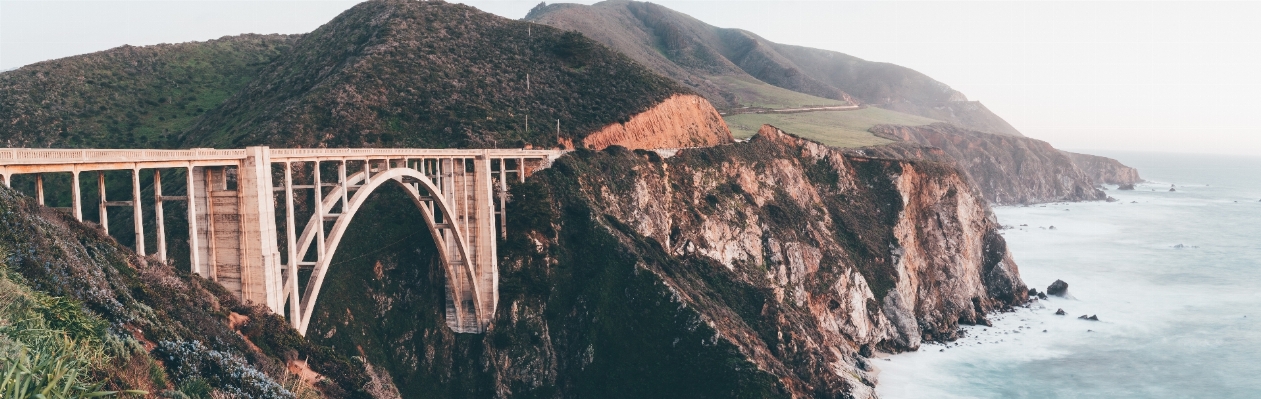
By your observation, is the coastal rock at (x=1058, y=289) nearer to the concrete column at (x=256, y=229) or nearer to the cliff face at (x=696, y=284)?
the cliff face at (x=696, y=284)

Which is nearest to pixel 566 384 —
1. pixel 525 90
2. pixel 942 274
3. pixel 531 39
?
pixel 525 90

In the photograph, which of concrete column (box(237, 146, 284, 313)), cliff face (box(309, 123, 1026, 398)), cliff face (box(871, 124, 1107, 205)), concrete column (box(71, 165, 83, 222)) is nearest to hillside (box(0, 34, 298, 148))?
cliff face (box(309, 123, 1026, 398))

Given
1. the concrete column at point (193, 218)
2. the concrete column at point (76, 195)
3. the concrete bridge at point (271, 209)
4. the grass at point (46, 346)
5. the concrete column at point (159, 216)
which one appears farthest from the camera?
the concrete column at point (193, 218)

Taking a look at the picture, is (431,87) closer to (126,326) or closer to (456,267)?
(456,267)

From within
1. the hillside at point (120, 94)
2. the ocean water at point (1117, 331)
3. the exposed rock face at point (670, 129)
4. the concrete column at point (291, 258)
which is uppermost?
the hillside at point (120, 94)

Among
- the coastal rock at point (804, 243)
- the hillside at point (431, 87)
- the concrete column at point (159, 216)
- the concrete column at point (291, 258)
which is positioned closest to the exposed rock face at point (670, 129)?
the hillside at point (431, 87)

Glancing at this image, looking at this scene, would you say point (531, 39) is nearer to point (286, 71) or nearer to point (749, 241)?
point (286, 71)
